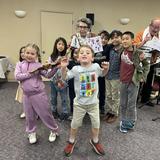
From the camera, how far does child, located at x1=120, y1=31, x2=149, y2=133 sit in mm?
2508

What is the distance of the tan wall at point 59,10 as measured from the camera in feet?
17.5

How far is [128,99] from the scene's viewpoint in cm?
270

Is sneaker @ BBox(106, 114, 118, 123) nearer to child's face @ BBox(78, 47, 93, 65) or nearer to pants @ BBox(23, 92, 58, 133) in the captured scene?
pants @ BBox(23, 92, 58, 133)

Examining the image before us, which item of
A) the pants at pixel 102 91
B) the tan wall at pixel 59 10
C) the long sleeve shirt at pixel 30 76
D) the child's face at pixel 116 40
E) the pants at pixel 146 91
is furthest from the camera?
the tan wall at pixel 59 10

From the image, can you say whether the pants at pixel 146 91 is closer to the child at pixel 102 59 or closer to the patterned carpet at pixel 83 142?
the patterned carpet at pixel 83 142

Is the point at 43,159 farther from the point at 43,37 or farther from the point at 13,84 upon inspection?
the point at 43,37

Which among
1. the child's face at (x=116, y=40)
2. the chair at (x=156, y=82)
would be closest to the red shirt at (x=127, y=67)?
the child's face at (x=116, y=40)

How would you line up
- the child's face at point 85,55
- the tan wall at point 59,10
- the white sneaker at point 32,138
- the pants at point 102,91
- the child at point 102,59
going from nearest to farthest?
the child's face at point 85,55 < the white sneaker at point 32,138 < the child at point 102,59 < the pants at point 102,91 < the tan wall at point 59,10

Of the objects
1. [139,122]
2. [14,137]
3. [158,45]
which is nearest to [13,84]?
[14,137]

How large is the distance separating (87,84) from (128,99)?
0.75 meters

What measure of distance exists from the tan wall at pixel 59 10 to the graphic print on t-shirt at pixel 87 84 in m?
3.69

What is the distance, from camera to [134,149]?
2.44 meters

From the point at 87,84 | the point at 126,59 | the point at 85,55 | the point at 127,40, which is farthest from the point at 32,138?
the point at 127,40

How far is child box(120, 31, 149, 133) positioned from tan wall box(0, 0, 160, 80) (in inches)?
133
